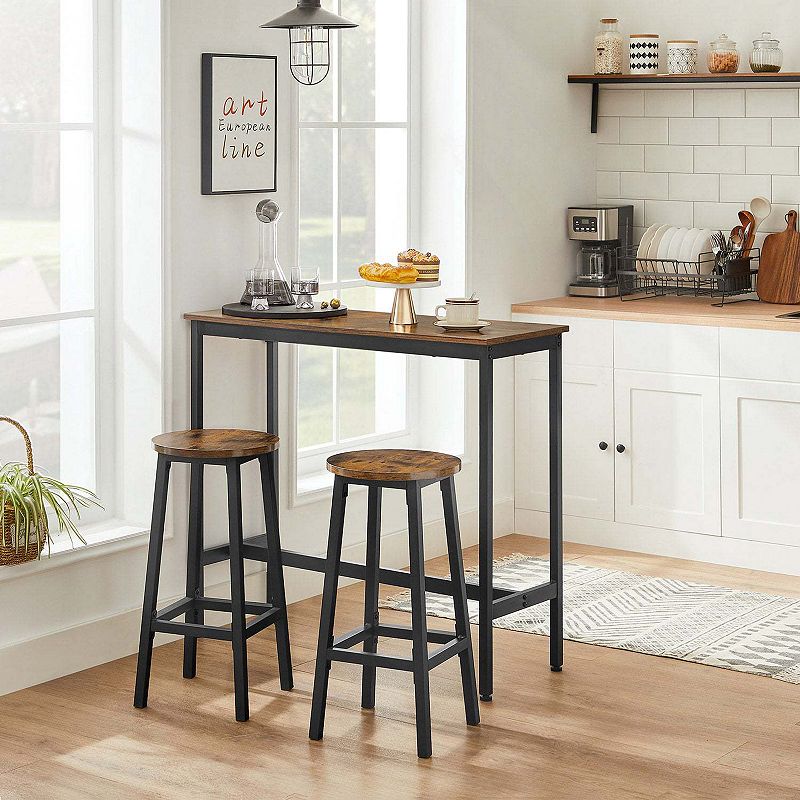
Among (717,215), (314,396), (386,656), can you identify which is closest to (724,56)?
(717,215)

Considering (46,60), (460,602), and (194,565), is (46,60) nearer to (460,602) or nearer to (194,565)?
(194,565)

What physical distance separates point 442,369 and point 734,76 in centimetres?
169

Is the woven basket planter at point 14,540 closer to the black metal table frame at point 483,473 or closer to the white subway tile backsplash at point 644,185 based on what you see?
the black metal table frame at point 483,473

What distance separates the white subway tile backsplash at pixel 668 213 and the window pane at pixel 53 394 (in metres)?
2.85

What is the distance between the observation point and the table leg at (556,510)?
13.1 ft

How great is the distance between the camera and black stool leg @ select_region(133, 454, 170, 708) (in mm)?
3789

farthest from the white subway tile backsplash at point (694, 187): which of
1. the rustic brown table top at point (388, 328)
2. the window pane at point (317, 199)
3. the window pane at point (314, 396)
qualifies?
the rustic brown table top at point (388, 328)

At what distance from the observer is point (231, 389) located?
4.46m

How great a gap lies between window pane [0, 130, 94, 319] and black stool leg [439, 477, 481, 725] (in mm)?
1371

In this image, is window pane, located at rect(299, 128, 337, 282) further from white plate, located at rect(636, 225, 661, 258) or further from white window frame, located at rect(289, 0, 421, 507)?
white plate, located at rect(636, 225, 661, 258)

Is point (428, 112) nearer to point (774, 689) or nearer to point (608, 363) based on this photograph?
point (608, 363)

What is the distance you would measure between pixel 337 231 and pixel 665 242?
5.13ft

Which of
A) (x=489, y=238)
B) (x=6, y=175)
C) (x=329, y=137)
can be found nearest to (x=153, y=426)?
(x=6, y=175)

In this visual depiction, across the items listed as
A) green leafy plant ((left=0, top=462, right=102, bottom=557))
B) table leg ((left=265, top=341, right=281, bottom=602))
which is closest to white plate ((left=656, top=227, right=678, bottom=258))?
table leg ((left=265, top=341, right=281, bottom=602))
